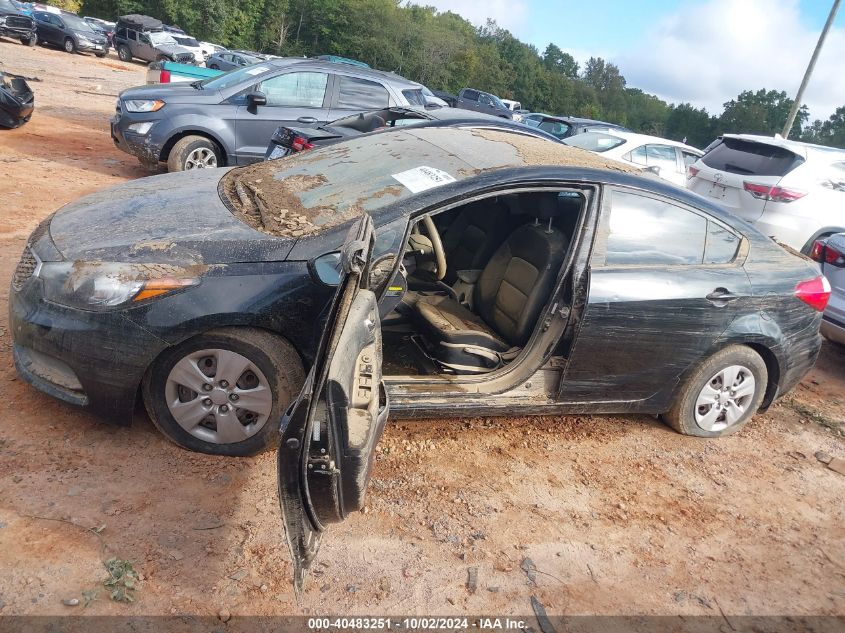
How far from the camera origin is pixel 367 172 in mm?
3725

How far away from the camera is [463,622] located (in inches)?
103

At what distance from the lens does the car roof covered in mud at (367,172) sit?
11.0ft

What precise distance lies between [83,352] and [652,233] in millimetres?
2994

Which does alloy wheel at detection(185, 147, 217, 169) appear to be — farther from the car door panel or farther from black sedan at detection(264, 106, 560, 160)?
the car door panel

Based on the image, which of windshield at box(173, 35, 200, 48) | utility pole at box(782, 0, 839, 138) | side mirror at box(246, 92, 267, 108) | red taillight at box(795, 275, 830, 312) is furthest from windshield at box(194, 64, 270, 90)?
windshield at box(173, 35, 200, 48)

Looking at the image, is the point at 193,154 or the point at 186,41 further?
the point at 186,41

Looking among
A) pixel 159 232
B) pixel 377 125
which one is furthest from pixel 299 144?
pixel 159 232

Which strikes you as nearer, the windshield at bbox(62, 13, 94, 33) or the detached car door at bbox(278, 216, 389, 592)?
the detached car door at bbox(278, 216, 389, 592)

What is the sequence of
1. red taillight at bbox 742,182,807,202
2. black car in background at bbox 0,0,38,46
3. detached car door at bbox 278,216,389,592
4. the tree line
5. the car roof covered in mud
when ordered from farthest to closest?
the tree line < black car in background at bbox 0,0,38,46 < red taillight at bbox 742,182,807,202 < the car roof covered in mud < detached car door at bbox 278,216,389,592

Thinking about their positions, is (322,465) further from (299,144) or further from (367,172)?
(299,144)

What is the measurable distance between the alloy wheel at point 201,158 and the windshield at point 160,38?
2613 centimetres

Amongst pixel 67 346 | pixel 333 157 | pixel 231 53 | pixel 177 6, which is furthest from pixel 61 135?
pixel 177 6

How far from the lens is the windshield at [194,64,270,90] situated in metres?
8.54

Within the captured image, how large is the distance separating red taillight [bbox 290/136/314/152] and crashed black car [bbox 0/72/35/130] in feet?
17.8
